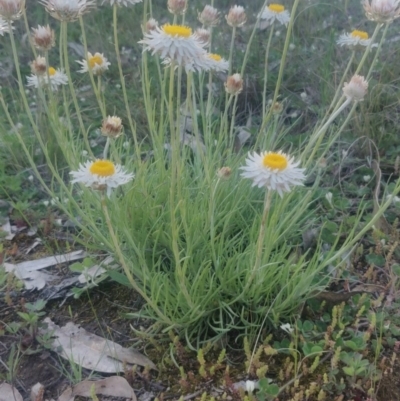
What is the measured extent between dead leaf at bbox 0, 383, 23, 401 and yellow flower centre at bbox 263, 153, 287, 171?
0.78 meters

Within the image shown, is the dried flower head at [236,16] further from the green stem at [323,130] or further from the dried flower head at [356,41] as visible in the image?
the green stem at [323,130]

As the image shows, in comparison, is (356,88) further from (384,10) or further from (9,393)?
(9,393)

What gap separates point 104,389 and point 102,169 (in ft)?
1.67

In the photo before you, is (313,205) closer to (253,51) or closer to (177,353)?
(177,353)

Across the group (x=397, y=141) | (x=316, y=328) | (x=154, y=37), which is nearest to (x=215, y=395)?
(x=316, y=328)

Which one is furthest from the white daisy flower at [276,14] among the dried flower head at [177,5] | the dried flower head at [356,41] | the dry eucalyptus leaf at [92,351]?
the dry eucalyptus leaf at [92,351]

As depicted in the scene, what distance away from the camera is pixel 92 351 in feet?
4.91

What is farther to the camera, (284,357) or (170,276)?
(170,276)

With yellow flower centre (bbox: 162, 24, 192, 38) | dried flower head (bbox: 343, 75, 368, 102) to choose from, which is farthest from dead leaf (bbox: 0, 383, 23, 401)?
dried flower head (bbox: 343, 75, 368, 102)

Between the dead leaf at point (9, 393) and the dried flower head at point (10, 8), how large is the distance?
0.85 metres

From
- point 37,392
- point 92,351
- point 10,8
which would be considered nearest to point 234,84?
point 10,8

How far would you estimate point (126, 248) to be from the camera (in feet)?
5.56

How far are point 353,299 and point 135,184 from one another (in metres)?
0.66

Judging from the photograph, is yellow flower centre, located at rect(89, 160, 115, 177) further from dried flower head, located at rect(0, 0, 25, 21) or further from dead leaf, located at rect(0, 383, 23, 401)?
dead leaf, located at rect(0, 383, 23, 401)
